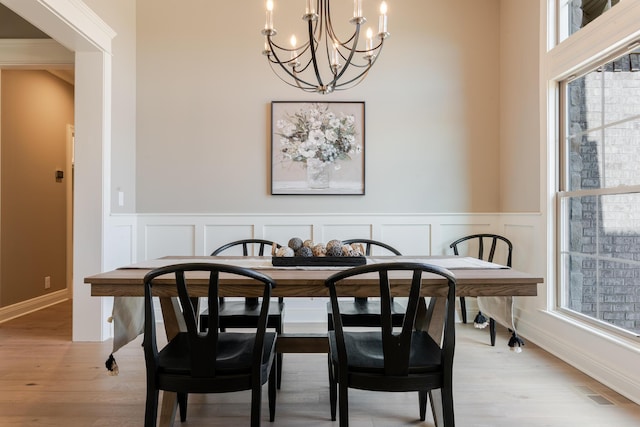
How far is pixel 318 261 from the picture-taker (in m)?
1.84

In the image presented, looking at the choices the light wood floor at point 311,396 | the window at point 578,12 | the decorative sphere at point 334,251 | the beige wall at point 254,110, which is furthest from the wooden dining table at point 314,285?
the window at point 578,12

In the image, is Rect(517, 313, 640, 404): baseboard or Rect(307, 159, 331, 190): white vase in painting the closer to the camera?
Rect(517, 313, 640, 404): baseboard

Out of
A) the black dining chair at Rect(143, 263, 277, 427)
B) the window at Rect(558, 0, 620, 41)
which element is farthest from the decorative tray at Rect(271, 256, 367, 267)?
the window at Rect(558, 0, 620, 41)

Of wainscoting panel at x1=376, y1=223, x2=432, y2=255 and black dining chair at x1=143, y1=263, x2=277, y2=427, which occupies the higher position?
wainscoting panel at x1=376, y1=223, x2=432, y2=255

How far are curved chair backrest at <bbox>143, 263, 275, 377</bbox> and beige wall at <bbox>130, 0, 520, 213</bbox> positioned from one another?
6.78 feet

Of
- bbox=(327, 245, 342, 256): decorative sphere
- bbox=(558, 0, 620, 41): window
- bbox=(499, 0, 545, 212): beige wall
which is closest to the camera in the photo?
bbox=(327, 245, 342, 256): decorative sphere

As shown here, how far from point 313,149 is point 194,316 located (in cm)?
228

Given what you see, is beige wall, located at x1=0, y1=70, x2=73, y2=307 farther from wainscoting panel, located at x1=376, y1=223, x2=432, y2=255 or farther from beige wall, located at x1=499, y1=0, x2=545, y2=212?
beige wall, located at x1=499, y1=0, x2=545, y2=212

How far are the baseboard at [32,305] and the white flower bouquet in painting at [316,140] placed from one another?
9.89 ft

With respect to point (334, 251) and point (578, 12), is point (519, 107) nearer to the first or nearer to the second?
point (578, 12)

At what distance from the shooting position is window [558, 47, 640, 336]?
213 centimetres

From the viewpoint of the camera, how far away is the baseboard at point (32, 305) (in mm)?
3513

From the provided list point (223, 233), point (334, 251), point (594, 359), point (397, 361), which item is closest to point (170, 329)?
point (334, 251)

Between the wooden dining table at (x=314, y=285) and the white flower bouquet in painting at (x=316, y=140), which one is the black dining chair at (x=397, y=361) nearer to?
the wooden dining table at (x=314, y=285)
